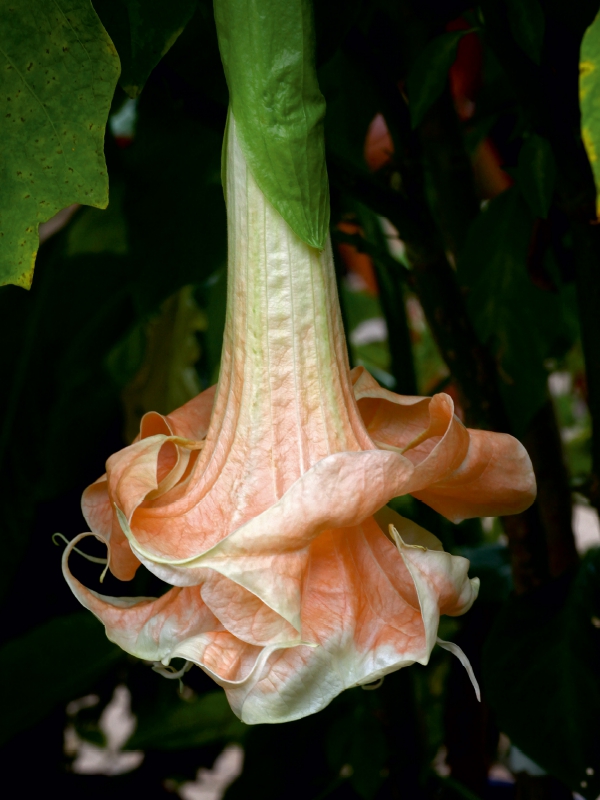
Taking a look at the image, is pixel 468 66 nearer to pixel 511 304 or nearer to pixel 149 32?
pixel 511 304

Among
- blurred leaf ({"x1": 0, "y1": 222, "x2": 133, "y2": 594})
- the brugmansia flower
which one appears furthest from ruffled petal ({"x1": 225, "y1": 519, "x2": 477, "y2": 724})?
blurred leaf ({"x1": 0, "y1": 222, "x2": 133, "y2": 594})

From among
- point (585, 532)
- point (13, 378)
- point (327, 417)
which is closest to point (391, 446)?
point (327, 417)

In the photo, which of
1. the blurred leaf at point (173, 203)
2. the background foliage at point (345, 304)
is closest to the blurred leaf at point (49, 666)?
the background foliage at point (345, 304)

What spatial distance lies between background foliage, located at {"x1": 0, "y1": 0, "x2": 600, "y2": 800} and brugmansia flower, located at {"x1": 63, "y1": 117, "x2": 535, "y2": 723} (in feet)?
0.27

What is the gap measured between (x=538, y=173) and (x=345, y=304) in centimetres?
25

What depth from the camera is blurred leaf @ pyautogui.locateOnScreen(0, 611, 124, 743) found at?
2.29ft

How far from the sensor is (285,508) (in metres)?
0.25

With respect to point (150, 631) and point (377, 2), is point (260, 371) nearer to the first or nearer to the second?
point (150, 631)

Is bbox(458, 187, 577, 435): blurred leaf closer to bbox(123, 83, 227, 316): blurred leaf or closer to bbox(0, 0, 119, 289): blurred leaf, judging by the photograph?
bbox(123, 83, 227, 316): blurred leaf

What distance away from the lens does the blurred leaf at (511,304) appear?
1.73ft

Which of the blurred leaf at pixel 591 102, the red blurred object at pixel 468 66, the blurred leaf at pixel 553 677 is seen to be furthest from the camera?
the red blurred object at pixel 468 66

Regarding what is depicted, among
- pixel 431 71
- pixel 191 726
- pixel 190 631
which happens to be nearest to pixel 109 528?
pixel 190 631

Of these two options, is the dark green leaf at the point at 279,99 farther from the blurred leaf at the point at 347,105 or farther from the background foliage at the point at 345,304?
the blurred leaf at the point at 347,105

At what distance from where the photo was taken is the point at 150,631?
307 mm
